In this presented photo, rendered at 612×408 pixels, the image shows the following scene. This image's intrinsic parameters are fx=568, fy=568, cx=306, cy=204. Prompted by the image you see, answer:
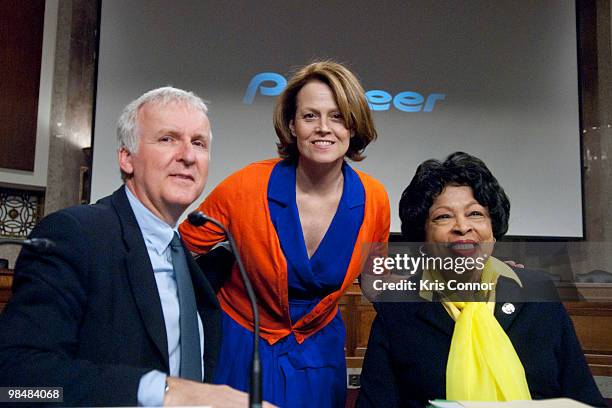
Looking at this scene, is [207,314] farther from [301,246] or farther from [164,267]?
[301,246]

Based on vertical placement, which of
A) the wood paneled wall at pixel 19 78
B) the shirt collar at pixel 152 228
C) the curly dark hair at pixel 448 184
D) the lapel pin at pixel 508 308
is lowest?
the lapel pin at pixel 508 308

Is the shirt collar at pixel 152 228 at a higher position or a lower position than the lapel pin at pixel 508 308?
higher

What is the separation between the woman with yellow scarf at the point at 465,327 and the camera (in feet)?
4.36

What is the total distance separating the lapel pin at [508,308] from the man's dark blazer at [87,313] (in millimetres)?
852

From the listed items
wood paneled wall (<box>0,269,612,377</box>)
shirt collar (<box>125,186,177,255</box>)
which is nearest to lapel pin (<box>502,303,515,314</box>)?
shirt collar (<box>125,186,177,255</box>)

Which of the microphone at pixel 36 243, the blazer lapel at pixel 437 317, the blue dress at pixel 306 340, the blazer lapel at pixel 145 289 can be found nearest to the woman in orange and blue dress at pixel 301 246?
the blue dress at pixel 306 340

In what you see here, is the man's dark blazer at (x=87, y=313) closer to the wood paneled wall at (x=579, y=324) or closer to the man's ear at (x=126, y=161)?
the man's ear at (x=126, y=161)

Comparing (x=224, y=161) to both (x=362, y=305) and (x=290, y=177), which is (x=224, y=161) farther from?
(x=290, y=177)


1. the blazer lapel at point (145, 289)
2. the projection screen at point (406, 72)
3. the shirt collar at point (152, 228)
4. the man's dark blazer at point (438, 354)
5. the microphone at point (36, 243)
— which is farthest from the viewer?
the projection screen at point (406, 72)

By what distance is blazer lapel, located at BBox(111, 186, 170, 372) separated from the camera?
3.55 ft

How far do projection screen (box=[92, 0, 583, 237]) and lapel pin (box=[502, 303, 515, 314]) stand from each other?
8.93ft

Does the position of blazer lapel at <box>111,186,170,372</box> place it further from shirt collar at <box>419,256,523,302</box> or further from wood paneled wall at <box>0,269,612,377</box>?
Answer: wood paneled wall at <box>0,269,612,377</box>

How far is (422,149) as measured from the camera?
4.38 m

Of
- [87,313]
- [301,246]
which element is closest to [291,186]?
[301,246]
